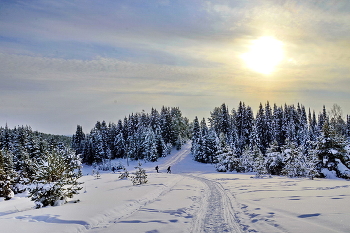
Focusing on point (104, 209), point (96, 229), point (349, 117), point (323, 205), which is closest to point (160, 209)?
point (104, 209)

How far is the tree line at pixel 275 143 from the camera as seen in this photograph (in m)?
33.8

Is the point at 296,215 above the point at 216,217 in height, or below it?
above

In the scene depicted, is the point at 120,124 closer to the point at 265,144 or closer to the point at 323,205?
the point at 265,144

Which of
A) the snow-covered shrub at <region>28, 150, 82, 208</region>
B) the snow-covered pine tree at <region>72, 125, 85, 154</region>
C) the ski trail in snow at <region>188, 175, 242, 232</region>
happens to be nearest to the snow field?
the ski trail in snow at <region>188, 175, 242, 232</region>

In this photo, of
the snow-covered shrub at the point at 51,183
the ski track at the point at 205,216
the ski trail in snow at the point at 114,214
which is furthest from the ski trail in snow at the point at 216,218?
the snow-covered shrub at the point at 51,183

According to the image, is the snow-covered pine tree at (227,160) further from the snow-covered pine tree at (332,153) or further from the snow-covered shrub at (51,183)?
the snow-covered shrub at (51,183)

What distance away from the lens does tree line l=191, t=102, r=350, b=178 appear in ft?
111

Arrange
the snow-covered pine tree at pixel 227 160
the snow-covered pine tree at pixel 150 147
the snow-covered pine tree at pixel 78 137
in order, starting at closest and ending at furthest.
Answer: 1. the snow-covered pine tree at pixel 227 160
2. the snow-covered pine tree at pixel 150 147
3. the snow-covered pine tree at pixel 78 137

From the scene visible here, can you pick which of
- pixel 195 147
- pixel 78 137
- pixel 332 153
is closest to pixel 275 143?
→ pixel 332 153

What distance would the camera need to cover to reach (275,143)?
41.5 m

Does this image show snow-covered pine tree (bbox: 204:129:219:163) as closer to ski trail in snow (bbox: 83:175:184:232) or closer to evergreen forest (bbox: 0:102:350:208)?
evergreen forest (bbox: 0:102:350:208)

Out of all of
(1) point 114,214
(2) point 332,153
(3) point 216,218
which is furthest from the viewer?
(2) point 332,153

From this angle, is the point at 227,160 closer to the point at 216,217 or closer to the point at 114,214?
the point at 216,217

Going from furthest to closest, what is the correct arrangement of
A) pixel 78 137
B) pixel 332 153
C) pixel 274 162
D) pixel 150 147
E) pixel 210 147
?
pixel 78 137
pixel 150 147
pixel 210 147
pixel 274 162
pixel 332 153
